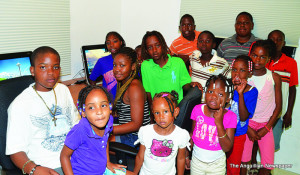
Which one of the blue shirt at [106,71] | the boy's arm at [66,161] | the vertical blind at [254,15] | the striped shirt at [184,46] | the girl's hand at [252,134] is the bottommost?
the girl's hand at [252,134]

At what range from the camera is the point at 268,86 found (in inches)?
86.1

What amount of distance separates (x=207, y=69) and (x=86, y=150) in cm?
144

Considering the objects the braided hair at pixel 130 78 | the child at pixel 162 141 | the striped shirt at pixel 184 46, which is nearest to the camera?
the child at pixel 162 141

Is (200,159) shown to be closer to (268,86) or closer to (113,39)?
(268,86)

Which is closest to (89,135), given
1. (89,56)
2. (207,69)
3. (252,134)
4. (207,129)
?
(207,129)

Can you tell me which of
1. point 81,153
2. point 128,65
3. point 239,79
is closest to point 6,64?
point 128,65

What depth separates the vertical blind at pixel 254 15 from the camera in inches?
116

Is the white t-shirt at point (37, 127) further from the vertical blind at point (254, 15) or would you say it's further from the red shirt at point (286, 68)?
the vertical blind at point (254, 15)

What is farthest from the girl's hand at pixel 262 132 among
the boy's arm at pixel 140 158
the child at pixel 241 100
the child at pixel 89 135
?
the child at pixel 89 135

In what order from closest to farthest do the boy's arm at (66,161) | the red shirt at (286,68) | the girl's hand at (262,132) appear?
the boy's arm at (66,161) → the girl's hand at (262,132) → the red shirt at (286,68)

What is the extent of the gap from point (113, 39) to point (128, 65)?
2.92 ft

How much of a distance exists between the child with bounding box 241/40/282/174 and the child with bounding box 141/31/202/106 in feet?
1.99

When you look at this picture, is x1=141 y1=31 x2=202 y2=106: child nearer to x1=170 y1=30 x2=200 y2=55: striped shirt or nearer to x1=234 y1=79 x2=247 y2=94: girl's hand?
x1=234 y1=79 x2=247 y2=94: girl's hand

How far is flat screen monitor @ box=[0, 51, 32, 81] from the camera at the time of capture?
236 cm
